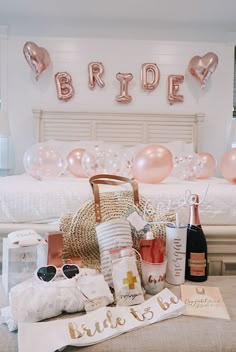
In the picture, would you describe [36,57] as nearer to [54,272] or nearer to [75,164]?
[75,164]

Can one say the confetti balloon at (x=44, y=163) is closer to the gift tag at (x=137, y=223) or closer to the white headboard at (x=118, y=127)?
the gift tag at (x=137, y=223)

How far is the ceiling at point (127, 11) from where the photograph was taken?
10.3ft

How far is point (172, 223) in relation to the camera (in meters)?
1.24

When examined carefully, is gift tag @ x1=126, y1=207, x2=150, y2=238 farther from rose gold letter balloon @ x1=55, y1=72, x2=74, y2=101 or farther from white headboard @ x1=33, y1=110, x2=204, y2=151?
rose gold letter balloon @ x1=55, y1=72, x2=74, y2=101

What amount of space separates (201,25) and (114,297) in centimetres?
347

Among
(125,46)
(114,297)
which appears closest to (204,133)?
(125,46)

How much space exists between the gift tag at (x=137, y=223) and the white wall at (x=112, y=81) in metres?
2.49

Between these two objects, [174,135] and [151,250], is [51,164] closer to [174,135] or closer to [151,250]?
[151,250]

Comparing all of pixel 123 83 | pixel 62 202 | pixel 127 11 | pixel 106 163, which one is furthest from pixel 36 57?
pixel 62 202

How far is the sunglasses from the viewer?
101cm

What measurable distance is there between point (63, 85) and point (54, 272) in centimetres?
286

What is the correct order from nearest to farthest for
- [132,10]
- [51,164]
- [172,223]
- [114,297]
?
[114,297] < [172,223] < [51,164] < [132,10]

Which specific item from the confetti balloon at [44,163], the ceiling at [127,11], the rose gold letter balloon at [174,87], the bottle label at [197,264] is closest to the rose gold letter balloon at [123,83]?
the rose gold letter balloon at [174,87]

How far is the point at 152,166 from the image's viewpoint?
1.77 m
